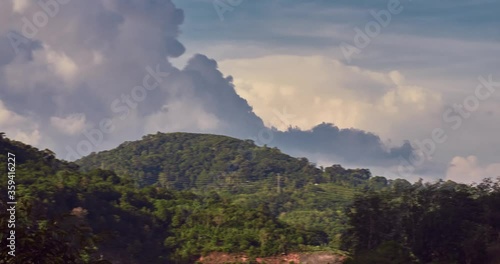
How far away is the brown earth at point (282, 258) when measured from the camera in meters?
76.2

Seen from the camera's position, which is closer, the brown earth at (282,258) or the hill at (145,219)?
the brown earth at (282,258)

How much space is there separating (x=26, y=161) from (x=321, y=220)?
57057 mm

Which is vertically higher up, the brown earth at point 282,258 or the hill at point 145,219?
the hill at point 145,219

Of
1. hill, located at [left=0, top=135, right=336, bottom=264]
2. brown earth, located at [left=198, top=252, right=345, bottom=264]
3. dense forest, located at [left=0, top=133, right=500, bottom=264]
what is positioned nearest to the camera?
dense forest, located at [left=0, top=133, right=500, bottom=264]

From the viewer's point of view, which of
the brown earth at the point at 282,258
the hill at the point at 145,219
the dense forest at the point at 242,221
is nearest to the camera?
the dense forest at the point at 242,221

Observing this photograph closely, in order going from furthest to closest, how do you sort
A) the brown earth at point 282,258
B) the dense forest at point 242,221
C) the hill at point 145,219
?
the hill at point 145,219 → the brown earth at point 282,258 → the dense forest at point 242,221

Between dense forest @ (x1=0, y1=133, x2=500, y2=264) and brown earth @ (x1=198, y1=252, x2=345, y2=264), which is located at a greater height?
dense forest @ (x1=0, y1=133, x2=500, y2=264)

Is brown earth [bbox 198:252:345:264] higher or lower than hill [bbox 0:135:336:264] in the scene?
lower

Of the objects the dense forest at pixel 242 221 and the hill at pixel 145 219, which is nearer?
the dense forest at pixel 242 221

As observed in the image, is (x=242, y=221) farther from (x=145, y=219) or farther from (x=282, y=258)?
(x=145, y=219)

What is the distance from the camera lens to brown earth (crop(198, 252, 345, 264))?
76.2m

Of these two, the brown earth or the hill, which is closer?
the brown earth

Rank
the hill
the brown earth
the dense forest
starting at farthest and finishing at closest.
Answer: the hill < the brown earth < the dense forest

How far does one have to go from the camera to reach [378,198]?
71.7 m
